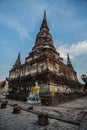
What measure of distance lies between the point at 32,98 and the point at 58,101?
4.76 meters

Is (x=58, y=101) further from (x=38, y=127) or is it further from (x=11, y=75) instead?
(x=11, y=75)

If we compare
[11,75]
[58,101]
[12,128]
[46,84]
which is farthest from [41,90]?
[12,128]

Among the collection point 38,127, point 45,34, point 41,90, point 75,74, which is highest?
point 45,34

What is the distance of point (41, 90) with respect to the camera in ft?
72.5

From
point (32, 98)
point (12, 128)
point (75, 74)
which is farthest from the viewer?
point (75, 74)

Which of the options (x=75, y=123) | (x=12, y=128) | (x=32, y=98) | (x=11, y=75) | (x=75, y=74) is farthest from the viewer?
(x=75, y=74)

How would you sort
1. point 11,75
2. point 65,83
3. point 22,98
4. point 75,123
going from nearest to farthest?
point 75,123 < point 22,98 < point 65,83 < point 11,75

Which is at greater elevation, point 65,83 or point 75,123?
point 65,83

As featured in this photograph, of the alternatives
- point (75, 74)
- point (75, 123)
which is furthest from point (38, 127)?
point (75, 74)

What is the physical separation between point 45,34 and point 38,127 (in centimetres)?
3231

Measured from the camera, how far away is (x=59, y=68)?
27688 mm

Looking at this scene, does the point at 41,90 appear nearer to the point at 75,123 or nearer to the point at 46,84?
the point at 46,84

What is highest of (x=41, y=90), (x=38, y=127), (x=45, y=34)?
(x=45, y=34)

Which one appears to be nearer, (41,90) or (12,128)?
(12,128)
